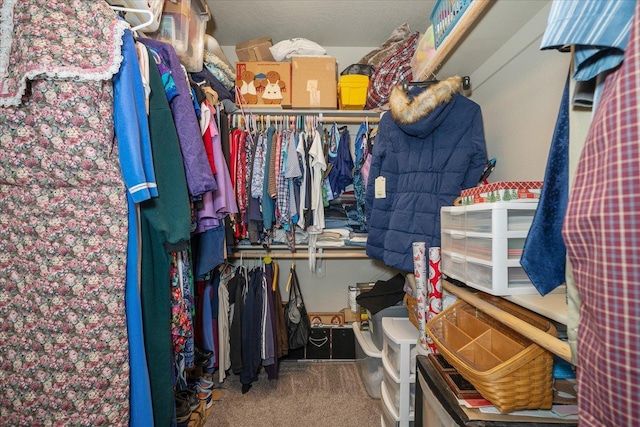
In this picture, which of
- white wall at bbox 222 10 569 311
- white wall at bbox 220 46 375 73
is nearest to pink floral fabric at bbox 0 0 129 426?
white wall at bbox 222 10 569 311

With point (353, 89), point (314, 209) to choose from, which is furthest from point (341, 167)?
point (353, 89)

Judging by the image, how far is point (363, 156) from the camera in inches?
83.0

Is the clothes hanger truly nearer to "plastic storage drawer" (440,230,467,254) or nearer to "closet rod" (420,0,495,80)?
"closet rod" (420,0,495,80)

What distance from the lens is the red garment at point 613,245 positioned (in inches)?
14.6

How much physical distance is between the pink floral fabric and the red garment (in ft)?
3.60

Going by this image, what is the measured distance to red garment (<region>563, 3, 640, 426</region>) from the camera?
0.37m

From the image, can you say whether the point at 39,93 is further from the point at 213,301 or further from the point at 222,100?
the point at 213,301

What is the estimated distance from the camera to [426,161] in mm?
1557

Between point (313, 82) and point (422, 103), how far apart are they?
0.95 m

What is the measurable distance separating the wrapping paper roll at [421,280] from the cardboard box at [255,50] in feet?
6.01

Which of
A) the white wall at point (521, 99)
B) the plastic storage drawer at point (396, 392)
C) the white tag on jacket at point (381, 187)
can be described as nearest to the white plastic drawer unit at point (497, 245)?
the white wall at point (521, 99)

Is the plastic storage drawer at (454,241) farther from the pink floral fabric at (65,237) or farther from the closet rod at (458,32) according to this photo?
the pink floral fabric at (65,237)

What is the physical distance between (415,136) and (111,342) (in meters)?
1.56

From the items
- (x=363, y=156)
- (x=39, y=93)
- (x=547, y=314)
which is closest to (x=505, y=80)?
(x=363, y=156)
